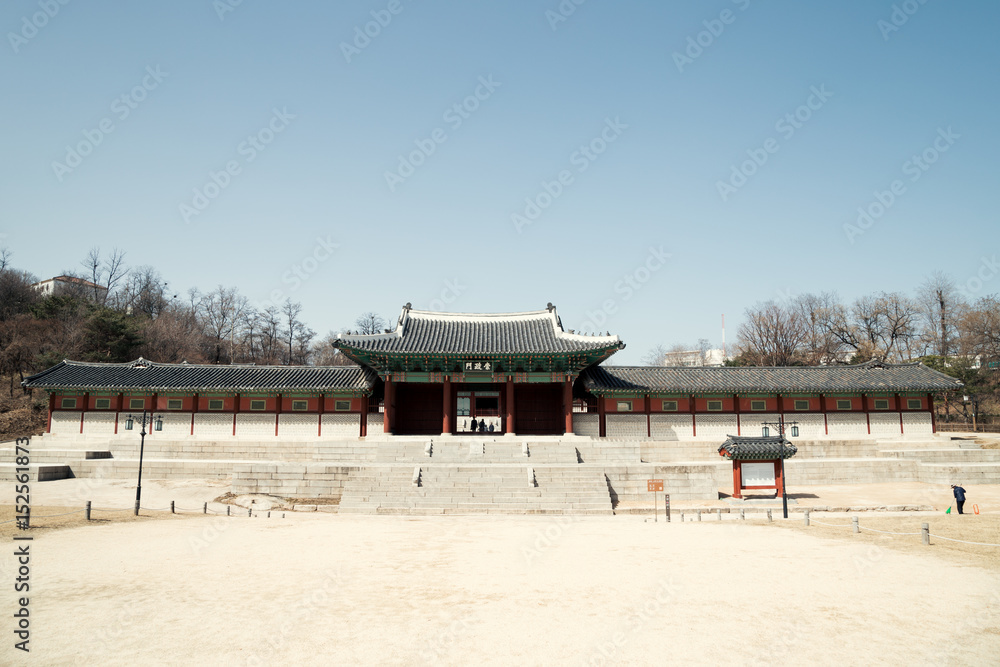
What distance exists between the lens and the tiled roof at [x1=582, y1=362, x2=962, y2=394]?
3158 cm

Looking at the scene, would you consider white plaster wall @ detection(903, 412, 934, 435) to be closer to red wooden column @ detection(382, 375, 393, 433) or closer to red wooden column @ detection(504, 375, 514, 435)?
red wooden column @ detection(504, 375, 514, 435)

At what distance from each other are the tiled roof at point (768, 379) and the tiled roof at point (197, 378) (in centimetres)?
1386

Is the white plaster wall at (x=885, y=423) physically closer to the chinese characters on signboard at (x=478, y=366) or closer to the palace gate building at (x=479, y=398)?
the palace gate building at (x=479, y=398)

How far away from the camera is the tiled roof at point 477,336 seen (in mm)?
27844

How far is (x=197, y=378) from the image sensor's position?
3209 centimetres

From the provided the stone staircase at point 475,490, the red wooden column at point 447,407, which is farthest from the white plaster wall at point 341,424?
the stone staircase at point 475,490

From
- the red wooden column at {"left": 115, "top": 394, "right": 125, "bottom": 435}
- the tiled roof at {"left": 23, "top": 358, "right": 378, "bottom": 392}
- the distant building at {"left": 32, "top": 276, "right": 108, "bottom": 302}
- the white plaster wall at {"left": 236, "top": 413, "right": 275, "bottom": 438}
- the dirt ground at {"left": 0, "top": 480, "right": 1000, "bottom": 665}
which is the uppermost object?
the distant building at {"left": 32, "top": 276, "right": 108, "bottom": 302}

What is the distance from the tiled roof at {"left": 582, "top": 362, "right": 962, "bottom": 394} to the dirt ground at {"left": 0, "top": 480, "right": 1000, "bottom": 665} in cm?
1548

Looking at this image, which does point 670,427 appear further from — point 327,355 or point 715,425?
point 327,355

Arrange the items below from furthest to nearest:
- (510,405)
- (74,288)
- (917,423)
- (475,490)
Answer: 1. (74,288)
2. (917,423)
3. (510,405)
4. (475,490)

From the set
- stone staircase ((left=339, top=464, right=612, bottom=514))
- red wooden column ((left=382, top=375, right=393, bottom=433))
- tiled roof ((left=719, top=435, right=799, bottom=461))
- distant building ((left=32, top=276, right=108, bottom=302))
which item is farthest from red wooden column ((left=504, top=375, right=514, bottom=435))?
distant building ((left=32, top=276, right=108, bottom=302))

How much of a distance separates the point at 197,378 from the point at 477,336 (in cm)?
1612

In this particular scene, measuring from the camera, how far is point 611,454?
1032 inches

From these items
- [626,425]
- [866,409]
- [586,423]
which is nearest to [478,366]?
[586,423]
